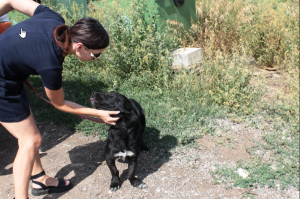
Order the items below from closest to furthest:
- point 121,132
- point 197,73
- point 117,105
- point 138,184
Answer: point 117,105 → point 121,132 → point 138,184 → point 197,73

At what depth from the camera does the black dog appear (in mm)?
2535

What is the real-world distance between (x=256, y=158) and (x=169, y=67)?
7.59ft

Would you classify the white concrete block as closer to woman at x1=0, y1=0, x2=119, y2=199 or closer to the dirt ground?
the dirt ground

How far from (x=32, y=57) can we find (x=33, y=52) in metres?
0.04

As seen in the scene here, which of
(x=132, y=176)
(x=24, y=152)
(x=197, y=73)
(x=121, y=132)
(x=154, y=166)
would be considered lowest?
(x=154, y=166)

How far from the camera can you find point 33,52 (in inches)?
72.5

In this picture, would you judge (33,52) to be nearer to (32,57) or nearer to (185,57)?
(32,57)

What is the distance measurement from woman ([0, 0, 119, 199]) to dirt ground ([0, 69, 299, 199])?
0.84 metres

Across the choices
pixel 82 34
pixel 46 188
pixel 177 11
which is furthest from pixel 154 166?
pixel 177 11

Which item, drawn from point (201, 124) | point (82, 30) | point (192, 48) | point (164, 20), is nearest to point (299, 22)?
point (192, 48)

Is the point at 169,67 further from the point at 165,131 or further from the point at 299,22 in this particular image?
the point at 299,22

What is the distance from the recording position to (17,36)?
6.13 ft

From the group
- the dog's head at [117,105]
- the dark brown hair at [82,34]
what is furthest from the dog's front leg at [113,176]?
the dark brown hair at [82,34]

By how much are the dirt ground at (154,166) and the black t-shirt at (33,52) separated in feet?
4.77
